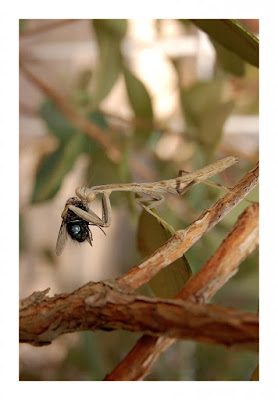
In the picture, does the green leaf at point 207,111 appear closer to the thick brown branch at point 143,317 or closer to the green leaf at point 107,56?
the green leaf at point 107,56

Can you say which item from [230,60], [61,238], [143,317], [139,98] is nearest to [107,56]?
[139,98]

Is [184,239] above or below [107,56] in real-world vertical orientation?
below

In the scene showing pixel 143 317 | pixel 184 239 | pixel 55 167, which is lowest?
pixel 143 317

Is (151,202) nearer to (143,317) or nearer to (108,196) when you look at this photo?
(108,196)

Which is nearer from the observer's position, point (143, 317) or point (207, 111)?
point (143, 317)

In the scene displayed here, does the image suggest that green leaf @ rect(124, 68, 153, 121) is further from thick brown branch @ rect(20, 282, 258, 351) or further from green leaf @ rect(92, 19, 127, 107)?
thick brown branch @ rect(20, 282, 258, 351)
